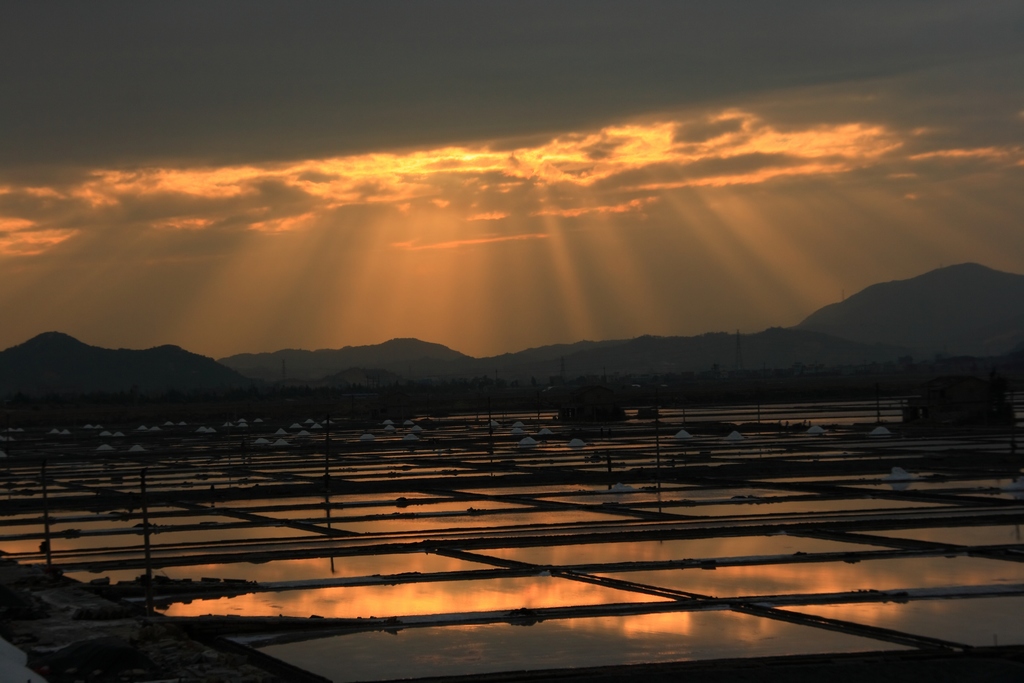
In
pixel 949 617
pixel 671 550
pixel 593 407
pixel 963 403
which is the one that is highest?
pixel 593 407

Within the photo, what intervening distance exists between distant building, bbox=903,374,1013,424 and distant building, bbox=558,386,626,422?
1907cm

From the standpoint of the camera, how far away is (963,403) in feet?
156

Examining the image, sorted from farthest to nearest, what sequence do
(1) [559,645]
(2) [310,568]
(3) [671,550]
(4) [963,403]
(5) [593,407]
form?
(5) [593,407] → (4) [963,403] → (3) [671,550] → (2) [310,568] → (1) [559,645]

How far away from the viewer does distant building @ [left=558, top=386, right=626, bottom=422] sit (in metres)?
64.8

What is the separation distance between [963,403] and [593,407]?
22.4 m

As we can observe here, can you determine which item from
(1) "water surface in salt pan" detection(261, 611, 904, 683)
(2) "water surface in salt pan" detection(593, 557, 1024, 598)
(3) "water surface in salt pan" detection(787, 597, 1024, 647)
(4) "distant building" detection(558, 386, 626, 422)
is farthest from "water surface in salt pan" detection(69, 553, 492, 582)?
(4) "distant building" detection(558, 386, 626, 422)

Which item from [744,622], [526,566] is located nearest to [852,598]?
[744,622]

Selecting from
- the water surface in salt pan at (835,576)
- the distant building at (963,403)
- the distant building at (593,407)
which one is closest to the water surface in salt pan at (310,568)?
the water surface in salt pan at (835,576)

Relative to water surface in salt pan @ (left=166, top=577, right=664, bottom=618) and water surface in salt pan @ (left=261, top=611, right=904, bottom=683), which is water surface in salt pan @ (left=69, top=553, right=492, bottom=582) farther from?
water surface in salt pan @ (left=261, top=611, right=904, bottom=683)

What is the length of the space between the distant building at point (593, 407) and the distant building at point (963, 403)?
1907cm

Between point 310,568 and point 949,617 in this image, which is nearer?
point 949,617

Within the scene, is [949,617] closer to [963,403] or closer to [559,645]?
[559,645]

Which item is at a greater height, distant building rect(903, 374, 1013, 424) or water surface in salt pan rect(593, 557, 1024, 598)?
distant building rect(903, 374, 1013, 424)

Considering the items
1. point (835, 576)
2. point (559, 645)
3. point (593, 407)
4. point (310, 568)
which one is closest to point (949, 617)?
point (835, 576)
